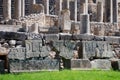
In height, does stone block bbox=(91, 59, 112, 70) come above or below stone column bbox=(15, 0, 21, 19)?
below

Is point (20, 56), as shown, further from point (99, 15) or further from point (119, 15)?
point (119, 15)

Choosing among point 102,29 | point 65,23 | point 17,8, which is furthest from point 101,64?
point 17,8

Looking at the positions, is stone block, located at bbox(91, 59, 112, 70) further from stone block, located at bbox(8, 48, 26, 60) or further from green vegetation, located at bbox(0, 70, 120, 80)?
stone block, located at bbox(8, 48, 26, 60)

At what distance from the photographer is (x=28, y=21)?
1363 inches

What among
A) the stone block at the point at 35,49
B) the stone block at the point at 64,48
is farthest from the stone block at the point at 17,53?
the stone block at the point at 64,48

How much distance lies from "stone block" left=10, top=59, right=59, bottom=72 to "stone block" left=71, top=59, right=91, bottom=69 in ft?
2.36

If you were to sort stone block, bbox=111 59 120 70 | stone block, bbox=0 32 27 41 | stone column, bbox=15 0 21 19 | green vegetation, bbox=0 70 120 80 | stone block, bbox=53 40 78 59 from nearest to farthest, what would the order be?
green vegetation, bbox=0 70 120 80 → stone block, bbox=53 40 78 59 → stone block, bbox=111 59 120 70 → stone block, bbox=0 32 27 41 → stone column, bbox=15 0 21 19

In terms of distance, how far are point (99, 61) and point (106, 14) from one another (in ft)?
104

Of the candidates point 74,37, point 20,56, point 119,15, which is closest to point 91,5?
point 119,15

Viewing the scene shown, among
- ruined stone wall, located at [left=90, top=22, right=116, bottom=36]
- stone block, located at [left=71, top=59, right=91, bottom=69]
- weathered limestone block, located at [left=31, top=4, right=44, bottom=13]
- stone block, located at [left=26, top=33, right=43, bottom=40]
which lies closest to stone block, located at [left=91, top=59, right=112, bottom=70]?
stone block, located at [left=71, top=59, right=91, bottom=69]

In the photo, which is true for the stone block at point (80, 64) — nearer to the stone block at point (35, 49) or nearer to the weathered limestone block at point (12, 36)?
the stone block at point (35, 49)

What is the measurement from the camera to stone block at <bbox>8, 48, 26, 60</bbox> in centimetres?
1379

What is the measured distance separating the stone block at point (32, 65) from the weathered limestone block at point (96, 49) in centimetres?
166

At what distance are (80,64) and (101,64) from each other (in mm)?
1082
